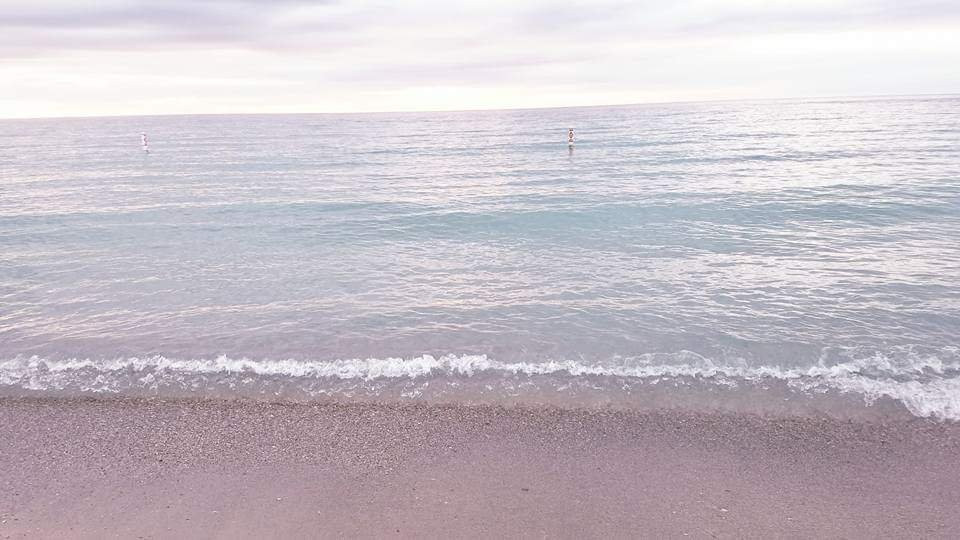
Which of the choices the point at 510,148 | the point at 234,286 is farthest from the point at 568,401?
the point at 510,148

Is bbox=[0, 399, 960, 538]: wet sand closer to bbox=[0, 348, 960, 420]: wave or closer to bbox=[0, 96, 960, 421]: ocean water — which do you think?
bbox=[0, 96, 960, 421]: ocean water

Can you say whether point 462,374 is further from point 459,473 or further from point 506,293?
point 506,293

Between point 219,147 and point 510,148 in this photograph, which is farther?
point 219,147

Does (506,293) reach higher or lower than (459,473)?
higher

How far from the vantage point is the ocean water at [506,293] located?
835 centimetres

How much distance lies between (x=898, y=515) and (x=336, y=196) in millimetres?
25610

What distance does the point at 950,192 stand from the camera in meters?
23.3

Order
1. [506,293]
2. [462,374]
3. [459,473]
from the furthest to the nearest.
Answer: [506,293]
[462,374]
[459,473]

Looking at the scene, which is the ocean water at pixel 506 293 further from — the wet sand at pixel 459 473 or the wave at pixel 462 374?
the wet sand at pixel 459 473

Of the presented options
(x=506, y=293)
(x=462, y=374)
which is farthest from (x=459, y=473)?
(x=506, y=293)

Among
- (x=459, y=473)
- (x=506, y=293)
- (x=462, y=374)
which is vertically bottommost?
(x=459, y=473)

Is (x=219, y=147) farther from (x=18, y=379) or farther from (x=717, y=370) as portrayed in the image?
(x=717, y=370)

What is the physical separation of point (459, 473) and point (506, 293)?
6829 mm

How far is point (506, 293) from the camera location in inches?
500
